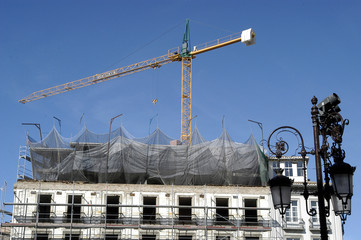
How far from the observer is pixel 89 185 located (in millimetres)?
49562

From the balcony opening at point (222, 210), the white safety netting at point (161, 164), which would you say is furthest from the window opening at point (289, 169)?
the balcony opening at point (222, 210)

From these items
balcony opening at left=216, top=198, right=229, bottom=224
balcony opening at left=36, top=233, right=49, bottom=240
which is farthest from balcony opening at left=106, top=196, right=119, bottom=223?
balcony opening at left=216, top=198, right=229, bottom=224

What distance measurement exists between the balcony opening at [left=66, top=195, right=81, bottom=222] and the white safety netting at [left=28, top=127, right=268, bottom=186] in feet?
7.83

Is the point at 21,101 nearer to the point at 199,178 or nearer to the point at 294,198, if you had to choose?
the point at 199,178

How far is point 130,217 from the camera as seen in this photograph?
48406 mm

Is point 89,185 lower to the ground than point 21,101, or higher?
lower

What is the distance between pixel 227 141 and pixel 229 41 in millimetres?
32384

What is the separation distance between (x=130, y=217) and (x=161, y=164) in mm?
6036

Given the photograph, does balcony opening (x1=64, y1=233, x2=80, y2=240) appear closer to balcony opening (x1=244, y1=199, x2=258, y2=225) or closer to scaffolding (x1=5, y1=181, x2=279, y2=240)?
scaffolding (x1=5, y1=181, x2=279, y2=240)

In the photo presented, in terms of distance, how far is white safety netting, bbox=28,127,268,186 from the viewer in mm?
51625

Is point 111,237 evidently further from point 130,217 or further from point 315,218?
point 315,218

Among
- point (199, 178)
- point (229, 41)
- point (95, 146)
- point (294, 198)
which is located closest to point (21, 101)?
point (229, 41)

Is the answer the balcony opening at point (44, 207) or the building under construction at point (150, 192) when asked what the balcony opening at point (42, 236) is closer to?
the building under construction at point (150, 192)

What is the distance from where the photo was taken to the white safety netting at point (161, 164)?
51625 mm
